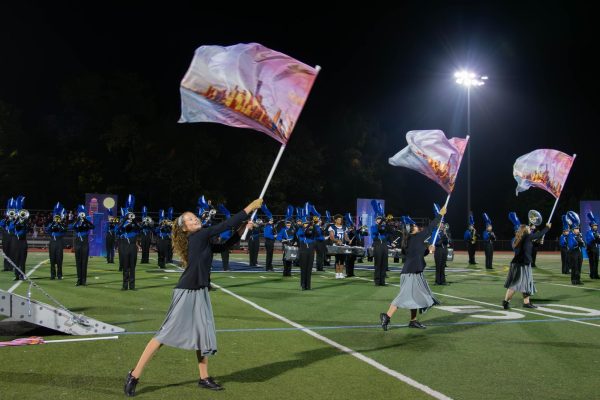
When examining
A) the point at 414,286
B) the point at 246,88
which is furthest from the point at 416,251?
the point at 246,88

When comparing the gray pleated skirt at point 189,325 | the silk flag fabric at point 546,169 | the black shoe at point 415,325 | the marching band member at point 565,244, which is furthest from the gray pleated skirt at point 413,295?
the marching band member at point 565,244

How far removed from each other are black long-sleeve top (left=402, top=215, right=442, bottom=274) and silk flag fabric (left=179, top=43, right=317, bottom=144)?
3496 mm

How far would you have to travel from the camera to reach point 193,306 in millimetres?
5984

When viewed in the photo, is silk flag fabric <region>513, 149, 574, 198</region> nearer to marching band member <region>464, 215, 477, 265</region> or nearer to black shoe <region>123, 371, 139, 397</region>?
black shoe <region>123, 371, 139, 397</region>

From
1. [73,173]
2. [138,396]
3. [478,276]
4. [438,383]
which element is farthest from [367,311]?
[73,173]

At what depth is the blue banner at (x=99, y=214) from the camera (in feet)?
97.2

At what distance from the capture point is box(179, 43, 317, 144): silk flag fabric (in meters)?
7.41


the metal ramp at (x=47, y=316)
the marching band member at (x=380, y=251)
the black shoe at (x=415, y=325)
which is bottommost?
the black shoe at (x=415, y=325)

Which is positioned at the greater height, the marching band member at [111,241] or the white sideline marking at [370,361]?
the marching band member at [111,241]

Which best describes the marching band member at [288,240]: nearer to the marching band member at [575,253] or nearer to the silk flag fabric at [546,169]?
the silk flag fabric at [546,169]

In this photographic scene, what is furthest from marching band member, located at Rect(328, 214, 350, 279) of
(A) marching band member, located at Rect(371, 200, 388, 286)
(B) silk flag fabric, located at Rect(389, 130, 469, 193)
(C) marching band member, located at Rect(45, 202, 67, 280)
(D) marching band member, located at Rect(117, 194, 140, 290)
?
(C) marching band member, located at Rect(45, 202, 67, 280)

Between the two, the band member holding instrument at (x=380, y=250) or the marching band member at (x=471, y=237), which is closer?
the band member holding instrument at (x=380, y=250)

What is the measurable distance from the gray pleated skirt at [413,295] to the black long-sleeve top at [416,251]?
4.4 inches

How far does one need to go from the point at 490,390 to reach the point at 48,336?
606 centimetres
